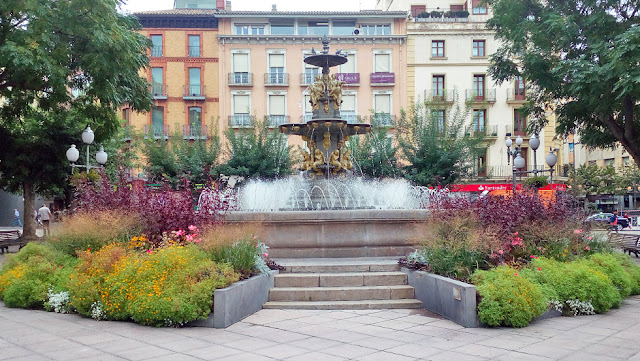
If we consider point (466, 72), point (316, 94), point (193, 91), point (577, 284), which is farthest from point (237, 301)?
point (466, 72)

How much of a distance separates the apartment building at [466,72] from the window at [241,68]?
11296 millimetres

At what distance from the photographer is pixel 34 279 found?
8430 millimetres

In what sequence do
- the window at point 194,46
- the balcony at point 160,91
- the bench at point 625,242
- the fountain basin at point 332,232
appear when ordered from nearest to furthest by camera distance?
the fountain basin at point 332,232 < the bench at point 625,242 < the balcony at point 160,91 < the window at point 194,46

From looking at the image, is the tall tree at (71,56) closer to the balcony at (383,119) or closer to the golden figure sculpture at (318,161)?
the golden figure sculpture at (318,161)

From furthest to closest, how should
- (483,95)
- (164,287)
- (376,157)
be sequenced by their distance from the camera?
(483,95) < (376,157) < (164,287)

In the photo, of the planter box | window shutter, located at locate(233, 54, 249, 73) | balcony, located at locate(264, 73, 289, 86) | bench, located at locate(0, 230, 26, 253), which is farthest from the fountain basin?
window shutter, located at locate(233, 54, 249, 73)

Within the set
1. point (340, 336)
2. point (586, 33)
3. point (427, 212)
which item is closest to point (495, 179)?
point (586, 33)

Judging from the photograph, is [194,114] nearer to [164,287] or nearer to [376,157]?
[376,157]

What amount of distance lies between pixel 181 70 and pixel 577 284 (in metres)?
35.7

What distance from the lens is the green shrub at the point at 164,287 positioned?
6.88m

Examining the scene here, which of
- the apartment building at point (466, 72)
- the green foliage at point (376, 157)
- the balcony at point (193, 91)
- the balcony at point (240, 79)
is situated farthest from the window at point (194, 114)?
the apartment building at point (466, 72)

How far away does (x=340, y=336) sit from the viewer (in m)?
6.47

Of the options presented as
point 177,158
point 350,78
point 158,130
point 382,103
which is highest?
point 350,78

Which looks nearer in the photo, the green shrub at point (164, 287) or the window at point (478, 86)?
the green shrub at point (164, 287)
